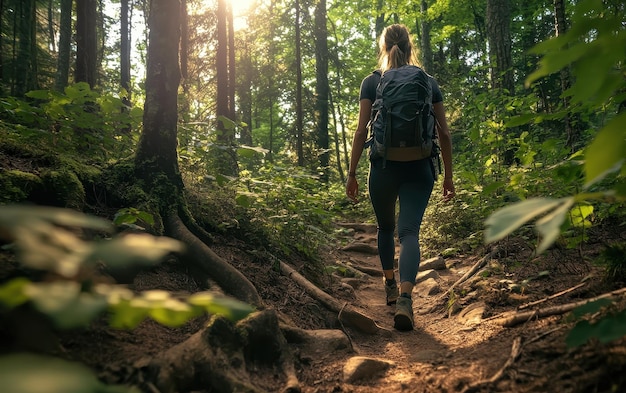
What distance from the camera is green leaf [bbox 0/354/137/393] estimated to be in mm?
529

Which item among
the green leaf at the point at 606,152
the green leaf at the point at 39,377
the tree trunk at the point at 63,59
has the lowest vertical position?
the green leaf at the point at 39,377

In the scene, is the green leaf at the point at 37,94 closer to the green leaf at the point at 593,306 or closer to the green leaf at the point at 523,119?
the green leaf at the point at 523,119

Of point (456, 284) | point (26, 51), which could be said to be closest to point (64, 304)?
point (456, 284)

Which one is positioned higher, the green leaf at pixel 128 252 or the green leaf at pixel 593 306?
the green leaf at pixel 128 252

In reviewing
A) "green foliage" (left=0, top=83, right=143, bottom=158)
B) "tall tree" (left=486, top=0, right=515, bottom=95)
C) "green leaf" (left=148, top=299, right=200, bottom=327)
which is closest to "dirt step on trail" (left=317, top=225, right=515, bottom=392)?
"green leaf" (left=148, top=299, right=200, bottom=327)

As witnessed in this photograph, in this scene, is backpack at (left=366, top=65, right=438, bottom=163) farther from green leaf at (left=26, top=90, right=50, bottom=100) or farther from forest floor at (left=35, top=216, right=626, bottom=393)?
green leaf at (left=26, top=90, right=50, bottom=100)

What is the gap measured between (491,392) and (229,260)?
2448 millimetres

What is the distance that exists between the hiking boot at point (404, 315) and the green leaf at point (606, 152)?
8.36 feet

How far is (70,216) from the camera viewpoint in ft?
2.42

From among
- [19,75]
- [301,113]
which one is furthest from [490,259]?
[19,75]

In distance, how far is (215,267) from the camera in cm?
305

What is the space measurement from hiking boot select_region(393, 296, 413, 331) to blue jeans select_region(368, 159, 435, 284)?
7.2 inches

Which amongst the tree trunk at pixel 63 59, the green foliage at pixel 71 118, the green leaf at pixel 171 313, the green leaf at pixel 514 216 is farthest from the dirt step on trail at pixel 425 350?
the tree trunk at pixel 63 59

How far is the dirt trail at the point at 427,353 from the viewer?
1.92 metres
